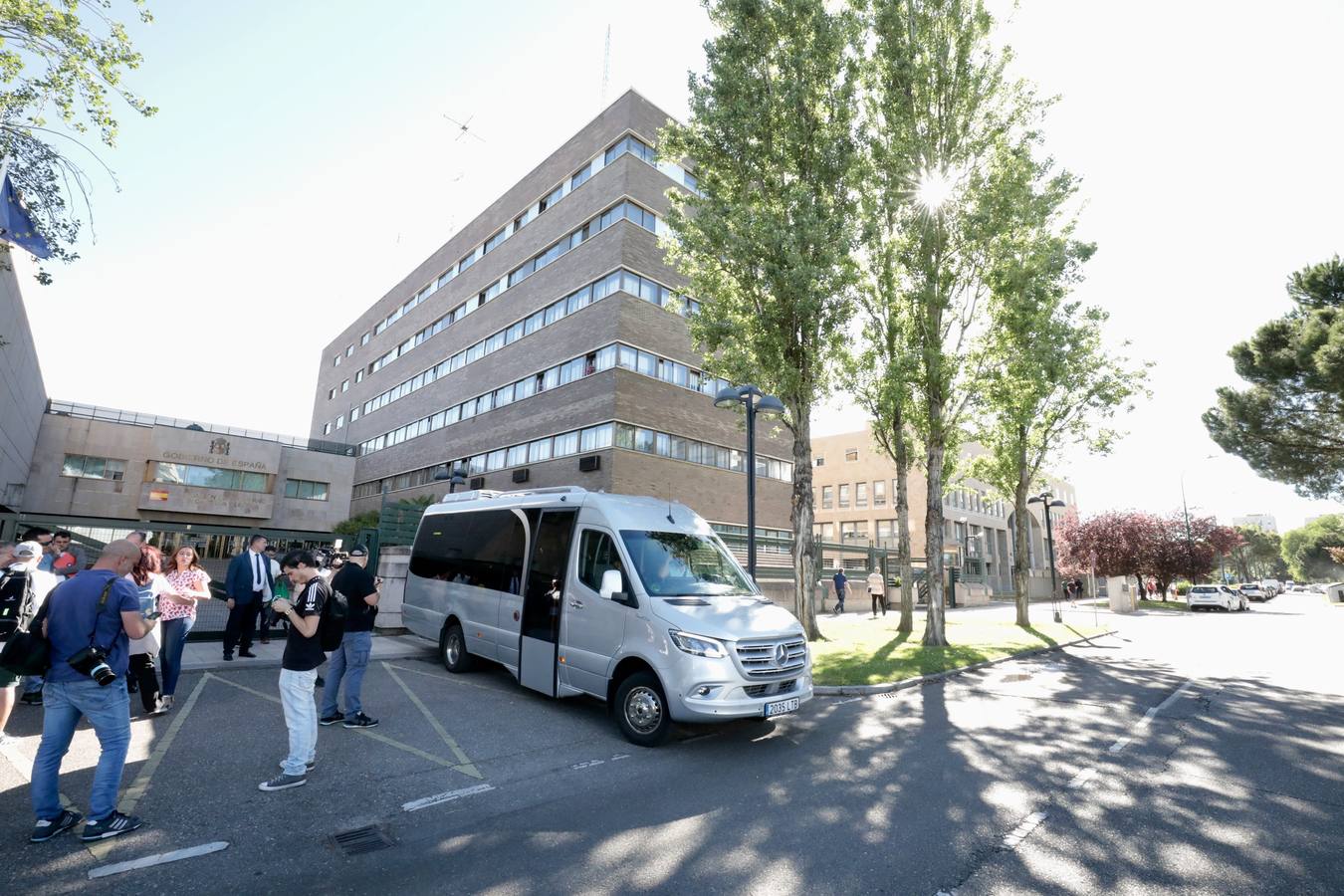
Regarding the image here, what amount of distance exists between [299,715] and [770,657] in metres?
4.37

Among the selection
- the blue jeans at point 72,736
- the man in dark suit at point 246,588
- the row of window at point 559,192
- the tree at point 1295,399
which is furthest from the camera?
the row of window at point 559,192

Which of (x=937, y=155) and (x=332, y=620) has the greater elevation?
(x=937, y=155)

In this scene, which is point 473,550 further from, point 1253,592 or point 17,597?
point 1253,592

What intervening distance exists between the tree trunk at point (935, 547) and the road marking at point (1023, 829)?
1004cm

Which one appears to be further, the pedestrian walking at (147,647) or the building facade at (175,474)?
the building facade at (175,474)

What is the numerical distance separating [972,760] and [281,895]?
5.71 meters

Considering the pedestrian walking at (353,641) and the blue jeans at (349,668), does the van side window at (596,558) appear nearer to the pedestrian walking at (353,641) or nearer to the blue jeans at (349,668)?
the pedestrian walking at (353,641)

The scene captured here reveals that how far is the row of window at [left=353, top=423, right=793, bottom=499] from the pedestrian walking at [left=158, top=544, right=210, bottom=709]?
54.1ft

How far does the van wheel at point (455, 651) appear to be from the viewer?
9.61 m

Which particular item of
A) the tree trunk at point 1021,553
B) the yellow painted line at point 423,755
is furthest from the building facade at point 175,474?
the tree trunk at point 1021,553

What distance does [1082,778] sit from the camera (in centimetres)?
A: 542

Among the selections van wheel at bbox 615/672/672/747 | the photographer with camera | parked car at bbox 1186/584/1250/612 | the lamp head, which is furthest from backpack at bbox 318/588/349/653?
parked car at bbox 1186/584/1250/612

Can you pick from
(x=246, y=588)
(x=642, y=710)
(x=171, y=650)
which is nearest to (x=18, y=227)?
(x=246, y=588)

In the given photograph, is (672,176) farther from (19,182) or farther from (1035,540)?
(1035,540)
